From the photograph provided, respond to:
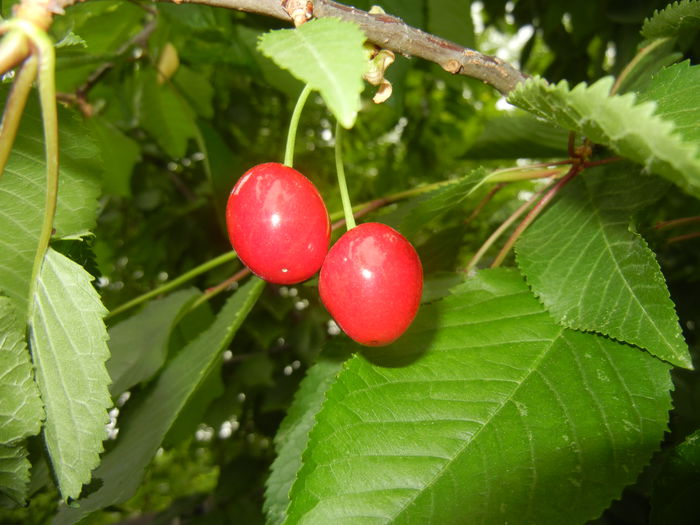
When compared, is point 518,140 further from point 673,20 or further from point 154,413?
point 154,413

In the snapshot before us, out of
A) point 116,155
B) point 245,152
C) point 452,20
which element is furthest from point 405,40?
point 245,152

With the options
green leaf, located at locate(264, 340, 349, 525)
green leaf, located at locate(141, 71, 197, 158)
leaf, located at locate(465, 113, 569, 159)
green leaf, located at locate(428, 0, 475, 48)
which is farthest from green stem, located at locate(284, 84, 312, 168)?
green leaf, located at locate(141, 71, 197, 158)

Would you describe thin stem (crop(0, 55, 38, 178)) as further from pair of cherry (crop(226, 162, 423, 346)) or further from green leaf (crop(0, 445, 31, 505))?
green leaf (crop(0, 445, 31, 505))

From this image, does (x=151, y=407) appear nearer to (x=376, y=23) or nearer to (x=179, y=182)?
(x=376, y=23)

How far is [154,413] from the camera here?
0.84 m

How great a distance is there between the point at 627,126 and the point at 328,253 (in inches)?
11.7

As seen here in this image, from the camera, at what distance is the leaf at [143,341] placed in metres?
0.94

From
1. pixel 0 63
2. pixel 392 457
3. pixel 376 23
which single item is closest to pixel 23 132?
pixel 0 63

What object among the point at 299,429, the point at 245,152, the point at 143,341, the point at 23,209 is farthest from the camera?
the point at 245,152

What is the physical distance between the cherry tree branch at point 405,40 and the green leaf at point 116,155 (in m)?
1.33

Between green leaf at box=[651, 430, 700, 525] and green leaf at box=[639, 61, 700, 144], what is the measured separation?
364 mm

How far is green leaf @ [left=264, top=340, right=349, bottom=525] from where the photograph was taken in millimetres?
845

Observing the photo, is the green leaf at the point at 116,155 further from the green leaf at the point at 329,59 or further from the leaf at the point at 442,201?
the green leaf at the point at 329,59

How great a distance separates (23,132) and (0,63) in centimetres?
28
